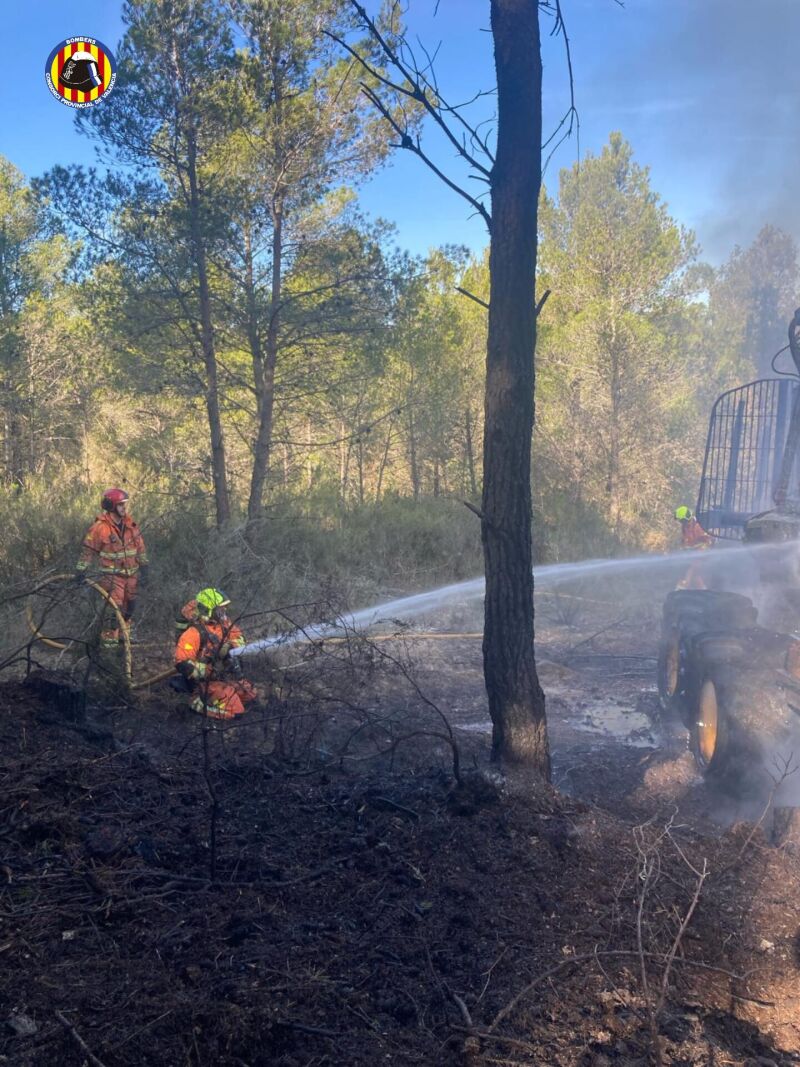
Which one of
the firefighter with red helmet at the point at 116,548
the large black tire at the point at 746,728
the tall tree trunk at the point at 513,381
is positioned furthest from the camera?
the firefighter with red helmet at the point at 116,548

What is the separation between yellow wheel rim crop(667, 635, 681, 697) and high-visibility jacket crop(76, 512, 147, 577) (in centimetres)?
568

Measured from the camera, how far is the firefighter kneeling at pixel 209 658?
6711 millimetres

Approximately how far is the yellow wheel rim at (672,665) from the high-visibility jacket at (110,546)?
5.68 m

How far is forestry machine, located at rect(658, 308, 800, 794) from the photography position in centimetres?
551

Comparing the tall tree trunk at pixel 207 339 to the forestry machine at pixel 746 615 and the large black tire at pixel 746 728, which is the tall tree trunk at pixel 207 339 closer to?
the forestry machine at pixel 746 615

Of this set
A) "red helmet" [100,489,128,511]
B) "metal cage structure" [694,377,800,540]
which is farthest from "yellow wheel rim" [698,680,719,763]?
"red helmet" [100,489,128,511]

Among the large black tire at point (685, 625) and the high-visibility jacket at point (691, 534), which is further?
the high-visibility jacket at point (691, 534)

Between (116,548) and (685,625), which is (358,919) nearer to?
(685,625)

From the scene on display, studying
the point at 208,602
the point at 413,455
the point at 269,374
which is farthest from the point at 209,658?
the point at 413,455

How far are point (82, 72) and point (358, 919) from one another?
1102 centimetres

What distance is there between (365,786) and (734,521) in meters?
5.33

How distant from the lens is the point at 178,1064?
2.32m

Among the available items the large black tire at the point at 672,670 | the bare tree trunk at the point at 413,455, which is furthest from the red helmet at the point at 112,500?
the bare tree trunk at the point at 413,455

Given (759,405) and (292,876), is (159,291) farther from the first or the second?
(292,876)
